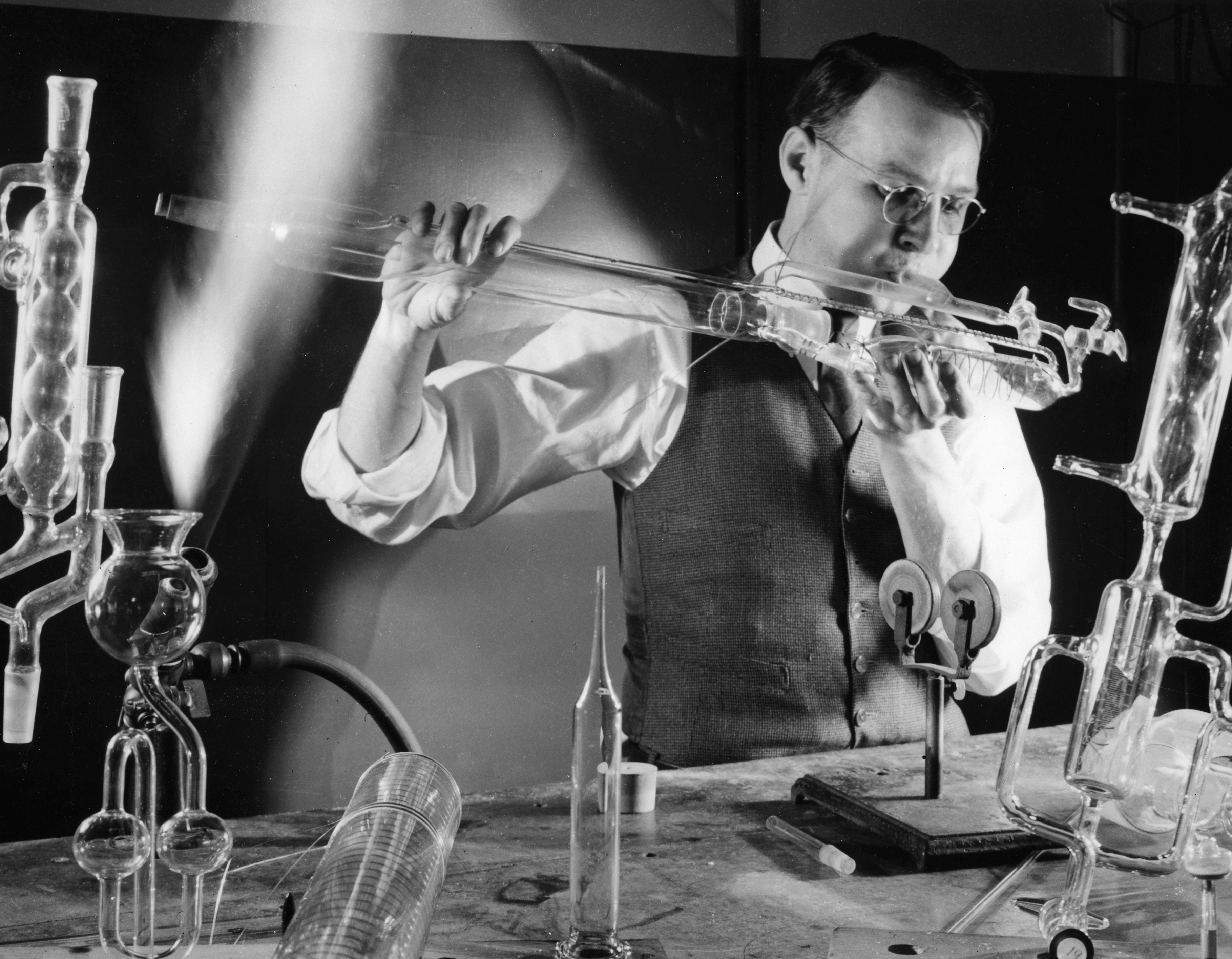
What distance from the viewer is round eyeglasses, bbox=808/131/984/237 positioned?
7.39 feet

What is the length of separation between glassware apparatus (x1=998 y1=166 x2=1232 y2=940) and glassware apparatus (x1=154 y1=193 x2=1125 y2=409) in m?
0.34

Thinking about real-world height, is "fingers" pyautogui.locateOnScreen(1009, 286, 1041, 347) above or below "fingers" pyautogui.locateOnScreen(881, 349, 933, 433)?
above

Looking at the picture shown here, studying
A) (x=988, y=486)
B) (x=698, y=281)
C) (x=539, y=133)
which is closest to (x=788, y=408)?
(x=698, y=281)

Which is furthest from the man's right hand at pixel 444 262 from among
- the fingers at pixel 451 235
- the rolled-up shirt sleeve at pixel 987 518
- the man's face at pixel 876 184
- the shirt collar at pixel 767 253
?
the rolled-up shirt sleeve at pixel 987 518

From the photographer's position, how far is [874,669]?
7.47 ft

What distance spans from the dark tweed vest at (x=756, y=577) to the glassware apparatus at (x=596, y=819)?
85 centimetres

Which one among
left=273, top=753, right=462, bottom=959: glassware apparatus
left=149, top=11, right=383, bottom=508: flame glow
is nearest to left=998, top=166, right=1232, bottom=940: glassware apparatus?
left=273, top=753, right=462, bottom=959: glassware apparatus

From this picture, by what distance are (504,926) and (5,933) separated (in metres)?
0.52

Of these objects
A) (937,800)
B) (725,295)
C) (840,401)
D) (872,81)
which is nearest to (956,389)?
(840,401)

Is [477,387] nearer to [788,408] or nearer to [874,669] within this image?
[788,408]

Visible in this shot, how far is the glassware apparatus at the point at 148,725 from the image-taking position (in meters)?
1.08

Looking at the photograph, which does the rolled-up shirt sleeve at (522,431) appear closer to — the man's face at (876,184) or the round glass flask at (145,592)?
the man's face at (876,184)

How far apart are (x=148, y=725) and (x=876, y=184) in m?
1.61

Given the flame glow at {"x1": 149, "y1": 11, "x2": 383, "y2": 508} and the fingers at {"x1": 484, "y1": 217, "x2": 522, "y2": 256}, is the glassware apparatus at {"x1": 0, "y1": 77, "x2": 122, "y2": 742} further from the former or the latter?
the fingers at {"x1": 484, "y1": 217, "x2": 522, "y2": 256}
